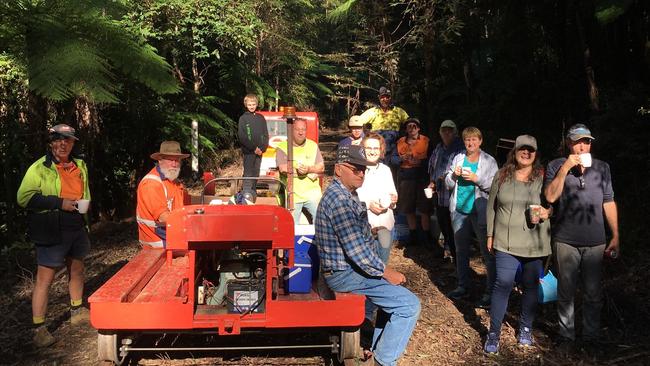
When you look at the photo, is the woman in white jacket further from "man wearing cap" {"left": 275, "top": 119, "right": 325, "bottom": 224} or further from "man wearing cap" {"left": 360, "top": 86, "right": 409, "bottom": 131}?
"man wearing cap" {"left": 360, "top": 86, "right": 409, "bottom": 131}

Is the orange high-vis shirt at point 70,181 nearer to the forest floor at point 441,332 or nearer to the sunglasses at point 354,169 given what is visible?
the forest floor at point 441,332

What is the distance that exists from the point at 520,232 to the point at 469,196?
1408 mm

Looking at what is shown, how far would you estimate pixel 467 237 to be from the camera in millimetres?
6633

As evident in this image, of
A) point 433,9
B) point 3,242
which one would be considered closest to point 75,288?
point 3,242

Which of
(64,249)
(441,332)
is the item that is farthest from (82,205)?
(441,332)

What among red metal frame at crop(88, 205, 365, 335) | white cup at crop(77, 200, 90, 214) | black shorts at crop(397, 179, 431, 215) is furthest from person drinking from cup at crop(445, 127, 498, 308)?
white cup at crop(77, 200, 90, 214)

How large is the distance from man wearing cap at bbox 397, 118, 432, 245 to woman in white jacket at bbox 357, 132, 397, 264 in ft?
8.07

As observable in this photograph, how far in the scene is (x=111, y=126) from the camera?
12883 mm

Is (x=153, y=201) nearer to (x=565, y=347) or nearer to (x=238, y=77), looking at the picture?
(x=565, y=347)

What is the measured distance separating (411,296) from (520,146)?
1.82 m

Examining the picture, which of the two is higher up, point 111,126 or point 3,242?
point 111,126

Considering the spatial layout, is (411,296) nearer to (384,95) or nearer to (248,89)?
(384,95)

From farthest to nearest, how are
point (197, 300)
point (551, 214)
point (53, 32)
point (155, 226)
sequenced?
point (53, 32), point (155, 226), point (551, 214), point (197, 300)

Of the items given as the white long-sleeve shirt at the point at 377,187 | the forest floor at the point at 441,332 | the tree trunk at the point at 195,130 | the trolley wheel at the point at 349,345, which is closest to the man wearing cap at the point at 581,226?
the forest floor at the point at 441,332
